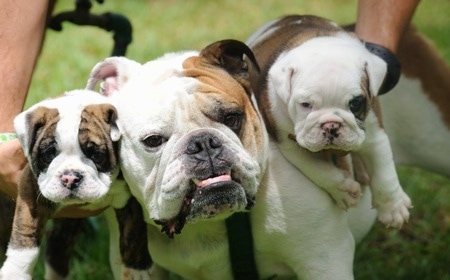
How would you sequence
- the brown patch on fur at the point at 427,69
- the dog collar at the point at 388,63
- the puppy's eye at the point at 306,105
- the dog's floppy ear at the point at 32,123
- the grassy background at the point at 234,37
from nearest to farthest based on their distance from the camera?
1. the dog's floppy ear at the point at 32,123
2. the puppy's eye at the point at 306,105
3. the dog collar at the point at 388,63
4. the brown patch on fur at the point at 427,69
5. the grassy background at the point at 234,37

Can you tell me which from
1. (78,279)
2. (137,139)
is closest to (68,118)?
(137,139)

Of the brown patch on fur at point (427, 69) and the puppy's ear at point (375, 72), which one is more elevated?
the puppy's ear at point (375, 72)

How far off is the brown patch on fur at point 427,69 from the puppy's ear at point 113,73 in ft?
4.27

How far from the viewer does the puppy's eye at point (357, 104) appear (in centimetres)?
313

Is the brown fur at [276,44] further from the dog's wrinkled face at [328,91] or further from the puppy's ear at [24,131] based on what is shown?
the puppy's ear at [24,131]

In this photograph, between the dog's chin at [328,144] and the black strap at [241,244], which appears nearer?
the dog's chin at [328,144]

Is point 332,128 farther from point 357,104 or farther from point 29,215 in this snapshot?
point 29,215

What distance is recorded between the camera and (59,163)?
9.42 feet

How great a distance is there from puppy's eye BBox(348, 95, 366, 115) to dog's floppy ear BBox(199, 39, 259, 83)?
0.37 m

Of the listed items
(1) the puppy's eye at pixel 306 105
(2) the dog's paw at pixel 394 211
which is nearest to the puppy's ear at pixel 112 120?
(1) the puppy's eye at pixel 306 105

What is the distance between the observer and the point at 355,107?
124 inches

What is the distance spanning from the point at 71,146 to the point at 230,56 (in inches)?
26.7

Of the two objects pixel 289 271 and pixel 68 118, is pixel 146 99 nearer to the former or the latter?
pixel 68 118

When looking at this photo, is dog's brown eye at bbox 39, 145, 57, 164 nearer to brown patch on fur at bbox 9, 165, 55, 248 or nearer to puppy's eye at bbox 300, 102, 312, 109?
brown patch on fur at bbox 9, 165, 55, 248
